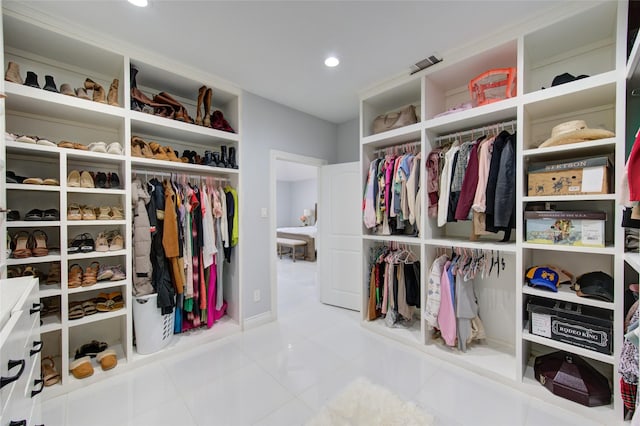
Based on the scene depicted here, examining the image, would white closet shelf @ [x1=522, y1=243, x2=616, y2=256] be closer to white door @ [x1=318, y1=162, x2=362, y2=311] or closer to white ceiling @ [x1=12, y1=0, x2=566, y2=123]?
white ceiling @ [x1=12, y1=0, x2=566, y2=123]

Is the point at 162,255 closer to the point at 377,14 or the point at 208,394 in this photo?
the point at 208,394

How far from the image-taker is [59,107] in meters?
1.92

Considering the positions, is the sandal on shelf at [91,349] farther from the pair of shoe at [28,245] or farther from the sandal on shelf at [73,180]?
the sandal on shelf at [73,180]

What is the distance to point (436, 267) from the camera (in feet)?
7.78

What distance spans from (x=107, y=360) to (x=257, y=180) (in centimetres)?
202

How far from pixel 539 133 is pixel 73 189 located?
3.67 m

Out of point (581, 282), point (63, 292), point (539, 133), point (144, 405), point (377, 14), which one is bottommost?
point (144, 405)

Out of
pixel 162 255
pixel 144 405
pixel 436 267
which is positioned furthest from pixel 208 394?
pixel 436 267

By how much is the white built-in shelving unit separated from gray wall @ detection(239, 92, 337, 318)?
45.7 inches

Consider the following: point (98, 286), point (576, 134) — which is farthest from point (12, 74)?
point (576, 134)

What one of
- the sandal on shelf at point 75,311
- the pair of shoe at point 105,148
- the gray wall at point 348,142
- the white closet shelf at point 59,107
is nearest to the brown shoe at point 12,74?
the white closet shelf at point 59,107

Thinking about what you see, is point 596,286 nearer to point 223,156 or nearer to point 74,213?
point 223,156

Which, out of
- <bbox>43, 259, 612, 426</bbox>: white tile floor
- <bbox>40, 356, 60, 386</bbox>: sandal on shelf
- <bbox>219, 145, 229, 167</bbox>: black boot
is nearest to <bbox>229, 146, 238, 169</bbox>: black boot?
<bbox>219, 145, 229, 167</bbox>: black boot

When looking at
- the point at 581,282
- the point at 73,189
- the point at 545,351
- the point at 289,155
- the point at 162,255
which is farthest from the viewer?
the point at 289,155
